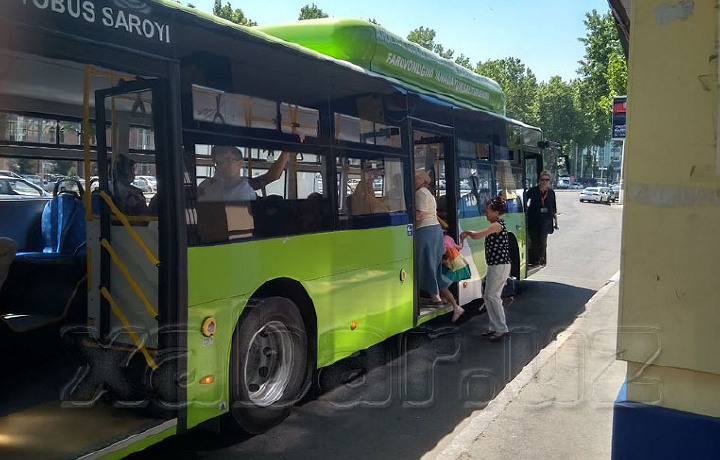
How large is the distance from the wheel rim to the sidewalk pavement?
129 cm

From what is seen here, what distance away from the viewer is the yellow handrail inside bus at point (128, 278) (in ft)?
12.9

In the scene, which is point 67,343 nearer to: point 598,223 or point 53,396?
point 53,396

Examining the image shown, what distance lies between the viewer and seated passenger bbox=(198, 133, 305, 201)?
4125mm

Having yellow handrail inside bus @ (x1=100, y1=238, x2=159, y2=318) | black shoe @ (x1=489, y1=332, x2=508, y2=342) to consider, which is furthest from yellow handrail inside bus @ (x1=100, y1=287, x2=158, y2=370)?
black shoe @ (x1=489, y1=332, x2=508, y2=342)

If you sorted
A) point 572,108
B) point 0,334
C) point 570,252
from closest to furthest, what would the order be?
point 0,334 → point 570,252 → point 572,108

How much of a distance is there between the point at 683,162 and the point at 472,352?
4926 millimetres

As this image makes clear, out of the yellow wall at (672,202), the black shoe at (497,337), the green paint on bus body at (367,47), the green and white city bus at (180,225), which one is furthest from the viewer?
the black shoe at (497,337)

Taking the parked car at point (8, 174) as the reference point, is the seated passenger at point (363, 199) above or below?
below

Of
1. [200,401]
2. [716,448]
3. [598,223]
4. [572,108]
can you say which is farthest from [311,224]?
[572,108]

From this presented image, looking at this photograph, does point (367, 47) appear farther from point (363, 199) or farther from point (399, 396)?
point (399, 396)

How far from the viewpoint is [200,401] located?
156 inches

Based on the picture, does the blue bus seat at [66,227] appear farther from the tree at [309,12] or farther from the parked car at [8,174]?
the tree at [309,12]

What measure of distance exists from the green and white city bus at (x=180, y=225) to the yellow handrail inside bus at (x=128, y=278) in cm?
2

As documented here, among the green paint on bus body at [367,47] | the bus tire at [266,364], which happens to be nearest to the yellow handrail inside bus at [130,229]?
the bus tire at [266,364]
